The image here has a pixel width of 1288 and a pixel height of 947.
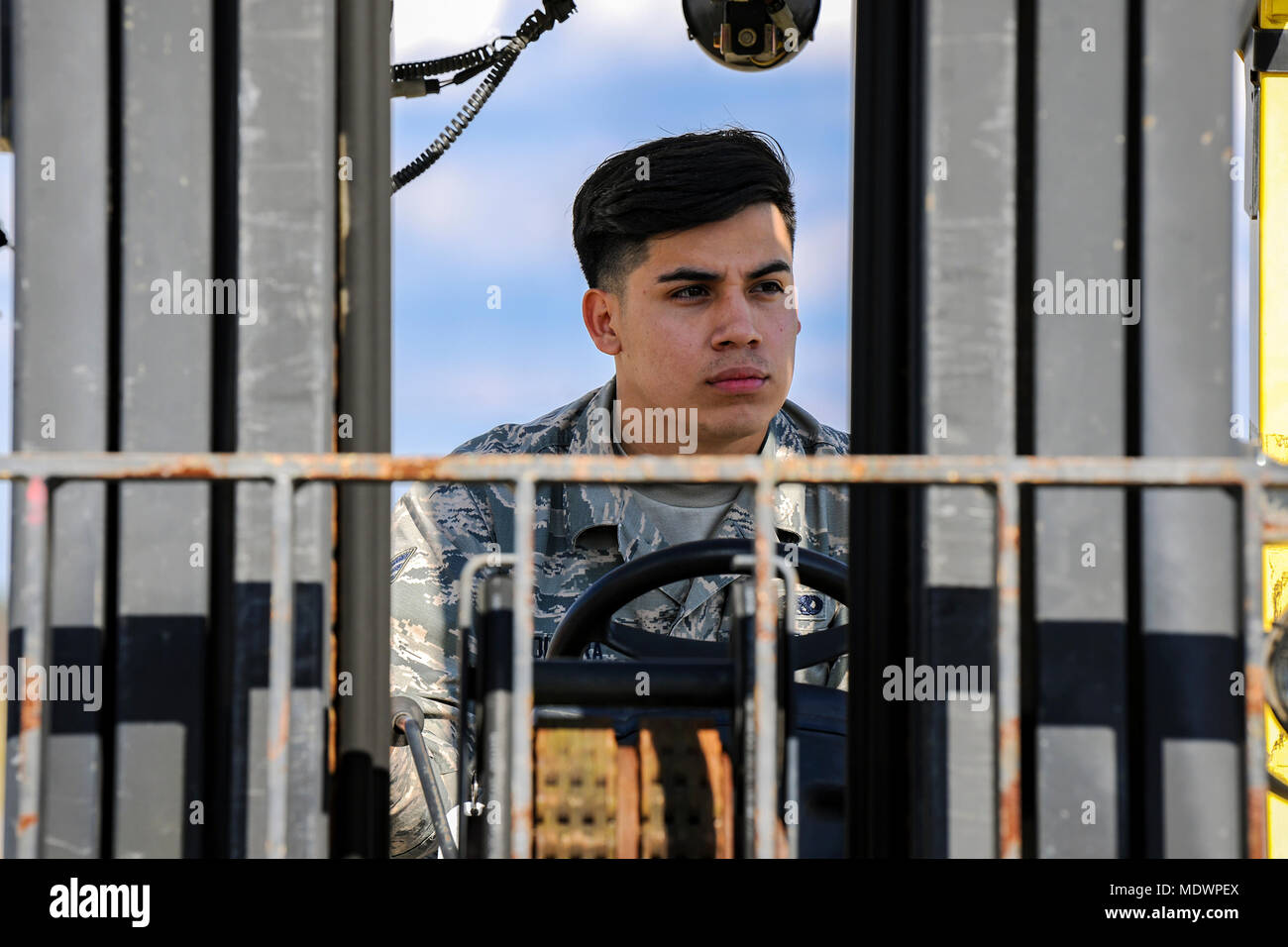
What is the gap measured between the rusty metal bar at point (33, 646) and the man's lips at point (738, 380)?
9.56 ft

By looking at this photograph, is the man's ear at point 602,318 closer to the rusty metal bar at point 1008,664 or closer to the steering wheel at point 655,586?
the steering wheel at point 655,586

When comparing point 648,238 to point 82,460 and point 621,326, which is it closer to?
point 621,326

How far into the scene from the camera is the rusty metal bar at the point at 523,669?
179 cm

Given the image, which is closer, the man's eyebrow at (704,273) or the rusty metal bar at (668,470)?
the rusty metal bar at (668,470)

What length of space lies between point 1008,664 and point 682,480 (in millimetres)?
484

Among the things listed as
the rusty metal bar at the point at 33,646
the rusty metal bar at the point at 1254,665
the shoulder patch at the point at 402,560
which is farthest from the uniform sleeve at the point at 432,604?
the rusty metal bar at the point at 1254,665

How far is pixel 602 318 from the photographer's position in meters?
5.09

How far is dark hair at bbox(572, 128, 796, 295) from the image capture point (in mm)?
4805

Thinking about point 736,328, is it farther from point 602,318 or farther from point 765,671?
point 765,671

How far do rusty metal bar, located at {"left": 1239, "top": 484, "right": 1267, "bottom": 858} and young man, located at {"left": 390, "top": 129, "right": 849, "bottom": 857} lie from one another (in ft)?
7.89

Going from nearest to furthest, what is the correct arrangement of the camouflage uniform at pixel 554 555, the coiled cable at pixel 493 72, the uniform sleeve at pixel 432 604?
the uniform sleeve at pixel 432 604 < the camouflage uniform at pixel 554 555 < the coiled cable at pixel 493 72

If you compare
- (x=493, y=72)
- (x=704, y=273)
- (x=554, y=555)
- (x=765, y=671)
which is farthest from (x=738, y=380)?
(x=765, y=671)

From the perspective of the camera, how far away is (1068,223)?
83.4 inches

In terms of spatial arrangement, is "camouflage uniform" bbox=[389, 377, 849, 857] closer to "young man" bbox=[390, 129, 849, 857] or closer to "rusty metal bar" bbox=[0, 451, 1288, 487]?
"young man" bbox=[390, 129, 849, 857]
